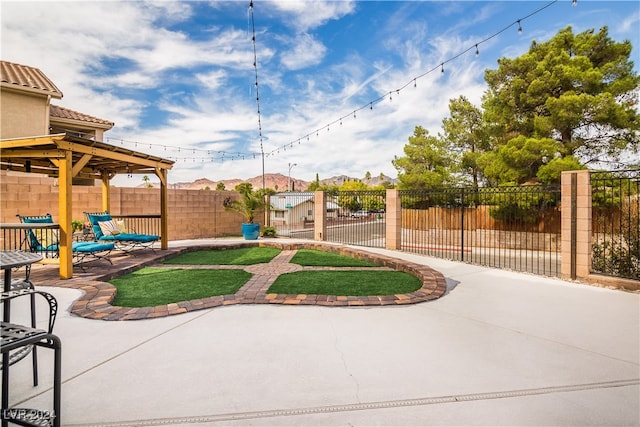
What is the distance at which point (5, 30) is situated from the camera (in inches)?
298

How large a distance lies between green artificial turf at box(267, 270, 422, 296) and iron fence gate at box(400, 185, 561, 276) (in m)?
4.57

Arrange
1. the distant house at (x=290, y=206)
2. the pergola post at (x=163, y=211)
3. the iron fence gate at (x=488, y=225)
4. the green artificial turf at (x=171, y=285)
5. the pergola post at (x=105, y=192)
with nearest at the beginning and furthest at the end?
the green artificial turf at (x=171, y=285)
the pergola post at (x=163, y=211)
the pergola post at (x=105, y=192)
the iron fence gate at (x=488, y=225)
the distant house at (x=290, y=206)

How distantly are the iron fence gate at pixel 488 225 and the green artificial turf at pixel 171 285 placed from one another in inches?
258

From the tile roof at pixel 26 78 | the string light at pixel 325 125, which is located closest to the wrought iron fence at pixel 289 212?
the string light at pixel 325 125

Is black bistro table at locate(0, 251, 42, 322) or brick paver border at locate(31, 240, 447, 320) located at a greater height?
black bistro table at locate(0, 251, 42, 322)

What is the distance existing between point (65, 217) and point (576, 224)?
919 centimetres

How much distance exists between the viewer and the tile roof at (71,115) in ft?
46.3

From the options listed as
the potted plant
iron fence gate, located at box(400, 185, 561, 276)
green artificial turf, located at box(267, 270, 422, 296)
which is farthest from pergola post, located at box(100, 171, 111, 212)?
iron fence gate, located at box(400, 185, 561, 276)

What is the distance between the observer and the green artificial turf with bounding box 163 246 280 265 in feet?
24.0

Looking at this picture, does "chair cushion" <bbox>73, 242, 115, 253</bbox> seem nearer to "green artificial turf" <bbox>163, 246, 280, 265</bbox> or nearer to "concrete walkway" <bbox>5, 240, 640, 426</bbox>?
"green artificial turf" <bbox>163, 246, 280, 265</bbox>

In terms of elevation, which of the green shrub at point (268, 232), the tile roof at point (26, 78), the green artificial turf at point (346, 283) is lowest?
the green artificial turf at point (346, 283)

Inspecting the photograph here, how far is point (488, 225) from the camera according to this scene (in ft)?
49.8

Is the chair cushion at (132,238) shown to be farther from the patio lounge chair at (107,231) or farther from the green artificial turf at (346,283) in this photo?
the green artificial turf at (346,283)

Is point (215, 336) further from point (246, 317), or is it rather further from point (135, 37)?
point (135, 37)
